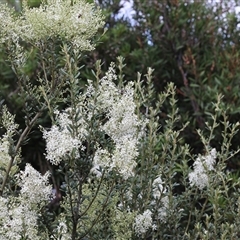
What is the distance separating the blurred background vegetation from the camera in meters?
3.91

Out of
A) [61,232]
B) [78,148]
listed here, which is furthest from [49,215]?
[78,148]

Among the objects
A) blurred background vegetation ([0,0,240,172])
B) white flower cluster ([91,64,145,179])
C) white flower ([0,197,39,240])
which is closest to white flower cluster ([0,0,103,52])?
white flower cluster ([91,64,145,179])

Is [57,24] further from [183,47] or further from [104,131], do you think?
[183,47]

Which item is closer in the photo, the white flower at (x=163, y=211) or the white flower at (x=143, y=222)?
the white flower at (x=143, y=222)

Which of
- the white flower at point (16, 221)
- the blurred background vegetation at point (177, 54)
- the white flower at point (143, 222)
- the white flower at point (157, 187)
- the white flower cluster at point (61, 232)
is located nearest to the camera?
the white flower at point (16, 221)

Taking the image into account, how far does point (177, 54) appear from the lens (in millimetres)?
4234

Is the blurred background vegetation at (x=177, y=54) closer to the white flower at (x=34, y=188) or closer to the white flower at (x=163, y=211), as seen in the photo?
the white flower at (x=163, y=211)

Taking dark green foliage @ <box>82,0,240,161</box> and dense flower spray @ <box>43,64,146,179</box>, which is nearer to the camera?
dense flower spray @ <box>43,64,146,179</box>

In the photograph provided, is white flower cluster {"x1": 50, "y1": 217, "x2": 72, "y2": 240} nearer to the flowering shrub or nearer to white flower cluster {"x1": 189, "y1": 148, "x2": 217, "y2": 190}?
the flowering shrub

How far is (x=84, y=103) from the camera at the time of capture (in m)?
1.96

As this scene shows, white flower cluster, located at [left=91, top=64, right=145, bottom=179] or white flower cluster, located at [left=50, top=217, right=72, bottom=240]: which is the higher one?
white flower cluster, located at [left=91, top=64, right=145, bottom=179]

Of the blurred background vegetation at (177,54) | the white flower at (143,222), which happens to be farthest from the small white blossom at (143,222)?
the blurred background vegetation at (177,54)

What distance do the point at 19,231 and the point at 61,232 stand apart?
159mm

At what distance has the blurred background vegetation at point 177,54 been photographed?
12.8 ft
